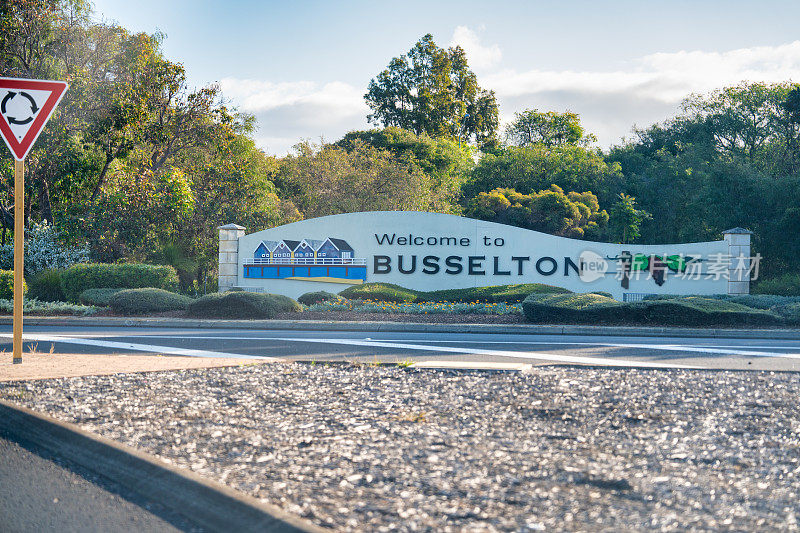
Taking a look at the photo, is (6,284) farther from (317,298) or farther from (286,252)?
(317,298)

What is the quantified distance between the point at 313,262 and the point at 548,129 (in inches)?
1507

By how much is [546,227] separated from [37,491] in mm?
32691

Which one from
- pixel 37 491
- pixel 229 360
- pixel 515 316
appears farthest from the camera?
pixel 515 316

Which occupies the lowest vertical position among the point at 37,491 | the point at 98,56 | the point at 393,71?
the point at 37,491

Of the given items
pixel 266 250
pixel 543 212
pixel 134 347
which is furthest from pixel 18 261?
pixel 543 212

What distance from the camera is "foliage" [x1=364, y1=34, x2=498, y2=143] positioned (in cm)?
5378

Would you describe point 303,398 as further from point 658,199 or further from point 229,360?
point 658,199

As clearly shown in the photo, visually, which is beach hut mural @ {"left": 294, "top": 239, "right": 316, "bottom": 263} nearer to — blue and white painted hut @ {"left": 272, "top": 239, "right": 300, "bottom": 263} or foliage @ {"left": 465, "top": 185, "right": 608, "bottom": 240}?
blue and white painted hut @ {"left": 272, "top": 239, "right": 300, "bottom": 263}

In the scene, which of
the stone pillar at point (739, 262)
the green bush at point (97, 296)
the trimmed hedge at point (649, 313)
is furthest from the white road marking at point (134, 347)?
the stone pillar at point (739, 262)

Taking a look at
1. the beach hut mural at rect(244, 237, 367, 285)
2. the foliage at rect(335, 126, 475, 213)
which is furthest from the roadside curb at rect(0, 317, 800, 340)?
the foliage at rect(335, 126, 475, 213)

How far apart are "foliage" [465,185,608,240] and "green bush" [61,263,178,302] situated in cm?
1774

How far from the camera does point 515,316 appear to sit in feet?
59.4

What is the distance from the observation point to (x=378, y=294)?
22250 millimetres

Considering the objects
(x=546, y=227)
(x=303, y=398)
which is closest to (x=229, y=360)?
(x=303, y=398)
